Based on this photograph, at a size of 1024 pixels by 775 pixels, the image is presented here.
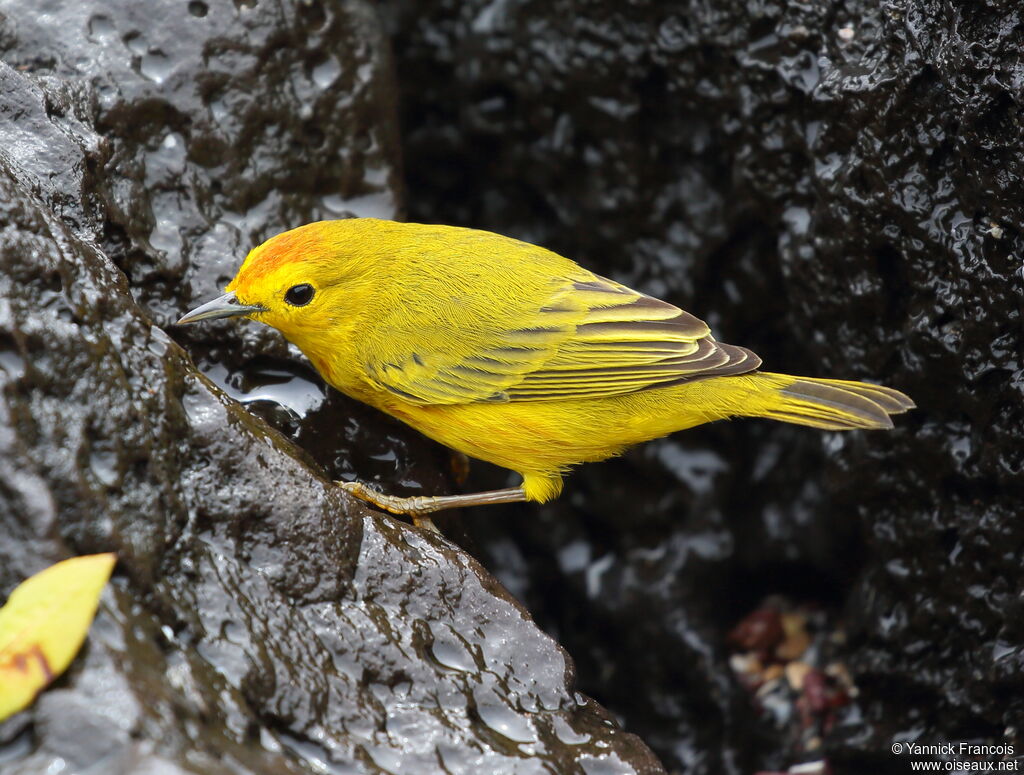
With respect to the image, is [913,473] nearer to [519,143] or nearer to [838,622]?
[838,622]

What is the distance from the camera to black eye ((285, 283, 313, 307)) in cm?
381

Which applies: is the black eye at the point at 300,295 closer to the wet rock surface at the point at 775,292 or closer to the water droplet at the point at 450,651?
the water droplet at the point at 450,651

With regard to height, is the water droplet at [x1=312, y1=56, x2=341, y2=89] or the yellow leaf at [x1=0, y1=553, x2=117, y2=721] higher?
the water droplet at [x1=312, y1=56, x2=341, y2=89]

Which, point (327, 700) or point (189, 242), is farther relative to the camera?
point (189, 242)

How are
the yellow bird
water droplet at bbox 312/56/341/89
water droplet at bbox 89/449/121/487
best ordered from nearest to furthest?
water droplet at bbox 89/449/121/487
the yellow bird
water droplet at bbox 312/56/341/89

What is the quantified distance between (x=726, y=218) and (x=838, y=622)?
230cm

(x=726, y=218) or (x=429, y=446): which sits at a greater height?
(x=726, y=218)

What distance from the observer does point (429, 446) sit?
436 cm

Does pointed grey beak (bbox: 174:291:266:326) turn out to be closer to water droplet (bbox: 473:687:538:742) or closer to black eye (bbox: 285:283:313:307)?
black eye (bbox: 285:283:313:307)

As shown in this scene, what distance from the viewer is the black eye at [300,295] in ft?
12.5

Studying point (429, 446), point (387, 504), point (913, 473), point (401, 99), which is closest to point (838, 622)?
point (913, 473)

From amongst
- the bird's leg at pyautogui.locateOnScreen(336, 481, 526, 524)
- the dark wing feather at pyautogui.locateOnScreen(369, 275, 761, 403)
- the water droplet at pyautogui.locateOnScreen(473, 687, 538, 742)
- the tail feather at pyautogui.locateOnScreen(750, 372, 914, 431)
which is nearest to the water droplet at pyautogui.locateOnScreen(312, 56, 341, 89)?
the dark wing feather at pyautogui.locateOnScreen(369, 275, 761, 403)

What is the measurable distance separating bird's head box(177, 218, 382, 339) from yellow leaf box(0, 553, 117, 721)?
59.7 inches

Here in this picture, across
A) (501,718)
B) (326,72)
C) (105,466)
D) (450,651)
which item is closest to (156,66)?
(326,72)
